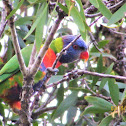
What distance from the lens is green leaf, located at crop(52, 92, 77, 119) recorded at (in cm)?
162

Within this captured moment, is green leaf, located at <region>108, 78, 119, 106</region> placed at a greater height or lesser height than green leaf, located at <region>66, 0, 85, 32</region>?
lesser

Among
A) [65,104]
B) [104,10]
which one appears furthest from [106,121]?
[104,10]

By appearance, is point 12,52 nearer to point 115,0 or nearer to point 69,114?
point 69,114

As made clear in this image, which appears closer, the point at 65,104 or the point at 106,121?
the point at 106,121

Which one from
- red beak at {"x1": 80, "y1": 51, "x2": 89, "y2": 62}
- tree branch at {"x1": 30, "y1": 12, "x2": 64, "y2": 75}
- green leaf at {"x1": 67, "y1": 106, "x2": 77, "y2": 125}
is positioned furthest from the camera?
red beak at {"x1": 80, "y1": 51, "x2": 89, "y2": 62}

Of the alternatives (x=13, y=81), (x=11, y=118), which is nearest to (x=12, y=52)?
(x=13, y=81)

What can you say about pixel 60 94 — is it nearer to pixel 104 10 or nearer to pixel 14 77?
pixel 14 77

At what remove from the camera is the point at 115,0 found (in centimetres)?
160

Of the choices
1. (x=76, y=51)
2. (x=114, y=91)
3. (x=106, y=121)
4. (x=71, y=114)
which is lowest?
(x=71, y=114)

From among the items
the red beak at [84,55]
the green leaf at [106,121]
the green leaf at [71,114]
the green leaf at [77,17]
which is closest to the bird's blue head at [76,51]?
the red beak at [84,55]

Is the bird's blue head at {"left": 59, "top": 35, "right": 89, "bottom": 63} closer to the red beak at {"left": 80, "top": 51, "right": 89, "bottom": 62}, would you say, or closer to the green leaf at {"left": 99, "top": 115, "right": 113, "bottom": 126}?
the red beak at {"left": 80, "top": 51, "right": 89, "bottom": 62}

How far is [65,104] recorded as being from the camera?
166cm

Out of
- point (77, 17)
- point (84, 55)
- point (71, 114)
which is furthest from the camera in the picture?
point (84, 55)

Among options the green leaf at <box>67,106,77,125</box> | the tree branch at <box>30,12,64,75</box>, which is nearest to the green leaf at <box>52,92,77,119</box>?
the green leaf at <box>67,106,77,125</box>
